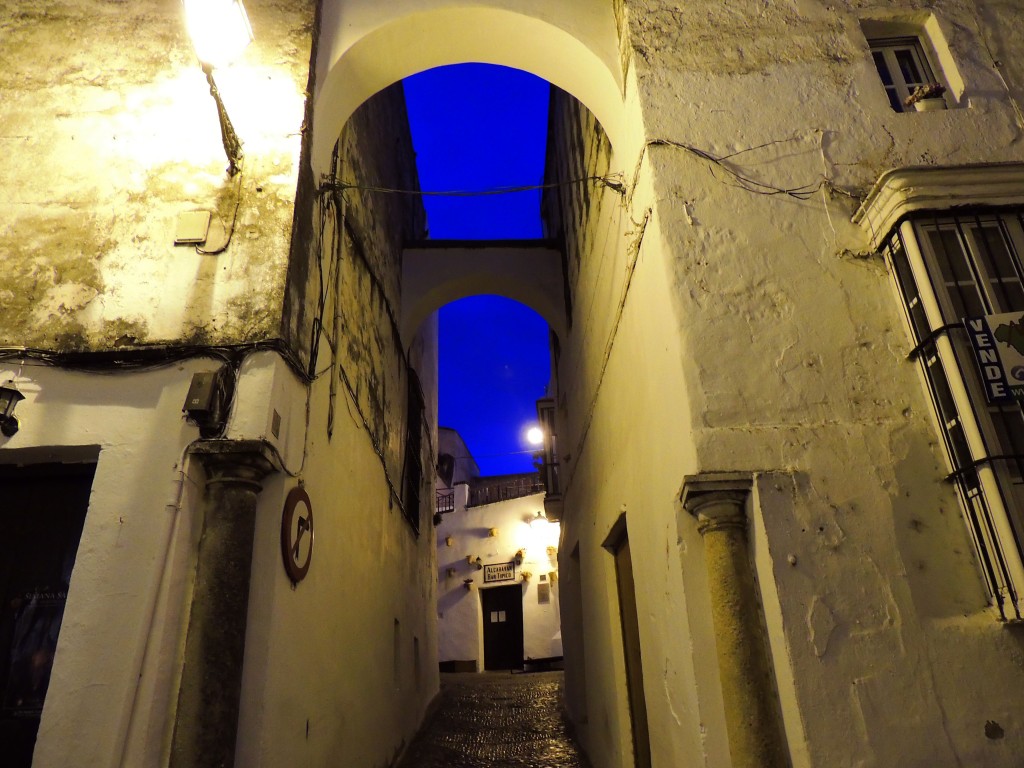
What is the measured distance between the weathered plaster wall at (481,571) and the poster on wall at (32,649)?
1437 centimetres

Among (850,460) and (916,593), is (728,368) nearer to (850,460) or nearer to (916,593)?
(850,460)

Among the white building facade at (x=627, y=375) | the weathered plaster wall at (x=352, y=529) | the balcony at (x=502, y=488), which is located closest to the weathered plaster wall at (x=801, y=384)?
the white building facade at (x=627, y=375)

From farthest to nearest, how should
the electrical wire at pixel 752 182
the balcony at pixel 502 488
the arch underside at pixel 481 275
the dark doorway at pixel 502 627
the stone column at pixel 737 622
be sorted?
the balcony at pixel 502 488 < the dark doorway at pixel 502 627 < the arch underside at pixel 481 275 < the electrical wire at pixel 752 182 < the stone column at pixel 737 622

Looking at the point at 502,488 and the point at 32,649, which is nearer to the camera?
the point at 32,649

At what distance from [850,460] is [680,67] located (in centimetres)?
271

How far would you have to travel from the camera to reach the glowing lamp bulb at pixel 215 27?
12.2 ft

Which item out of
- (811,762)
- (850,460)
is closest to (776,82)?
(850,460)

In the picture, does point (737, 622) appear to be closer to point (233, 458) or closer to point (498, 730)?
point (233, 458)

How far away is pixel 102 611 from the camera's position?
3289 mm

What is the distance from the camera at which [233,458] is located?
349cm

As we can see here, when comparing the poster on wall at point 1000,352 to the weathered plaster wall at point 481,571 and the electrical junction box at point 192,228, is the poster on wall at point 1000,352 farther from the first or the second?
the weathered plaster wall at point 481,571

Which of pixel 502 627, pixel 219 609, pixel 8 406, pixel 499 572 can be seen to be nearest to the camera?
pixel 219 609

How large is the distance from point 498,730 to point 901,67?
8.02 meters

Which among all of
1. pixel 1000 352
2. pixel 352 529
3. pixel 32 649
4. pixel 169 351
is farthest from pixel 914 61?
pixel 32 649
